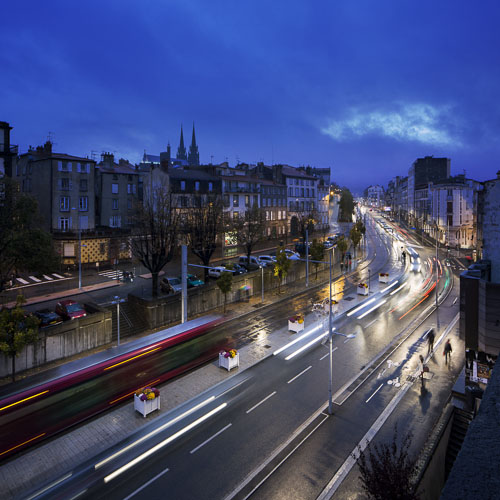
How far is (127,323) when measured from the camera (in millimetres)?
30266

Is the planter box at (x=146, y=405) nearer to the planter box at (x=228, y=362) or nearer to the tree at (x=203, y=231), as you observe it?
the planter box at (x=228, y=362)

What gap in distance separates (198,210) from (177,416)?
2918 cm

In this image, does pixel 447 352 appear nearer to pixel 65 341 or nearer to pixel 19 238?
pixel 65 341

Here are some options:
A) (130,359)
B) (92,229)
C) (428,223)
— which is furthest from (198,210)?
(428,223)

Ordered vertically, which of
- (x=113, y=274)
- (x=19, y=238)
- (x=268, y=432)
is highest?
(x=19, y=238)

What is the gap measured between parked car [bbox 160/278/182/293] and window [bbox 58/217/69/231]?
22.4m

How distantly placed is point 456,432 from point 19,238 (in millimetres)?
29585

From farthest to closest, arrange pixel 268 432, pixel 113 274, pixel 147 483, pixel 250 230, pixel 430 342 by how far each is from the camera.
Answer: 1. pixel 250 230
2. pixel 113 274
3. pixel 430 342
4. pixel 268 432
5. pixel 147 483

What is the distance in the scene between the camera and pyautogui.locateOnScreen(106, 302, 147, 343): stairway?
29.1 metres

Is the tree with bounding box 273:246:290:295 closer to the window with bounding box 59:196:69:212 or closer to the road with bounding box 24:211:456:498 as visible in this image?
the road with bounding box 24:211:456:498

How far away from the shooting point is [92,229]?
53750 millimetres

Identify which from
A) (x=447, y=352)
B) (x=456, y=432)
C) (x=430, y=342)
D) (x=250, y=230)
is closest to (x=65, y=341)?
(x=456, y=432)

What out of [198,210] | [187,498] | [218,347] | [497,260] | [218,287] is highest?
[198,210]

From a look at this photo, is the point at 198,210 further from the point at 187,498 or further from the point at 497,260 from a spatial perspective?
the point at 187,498
